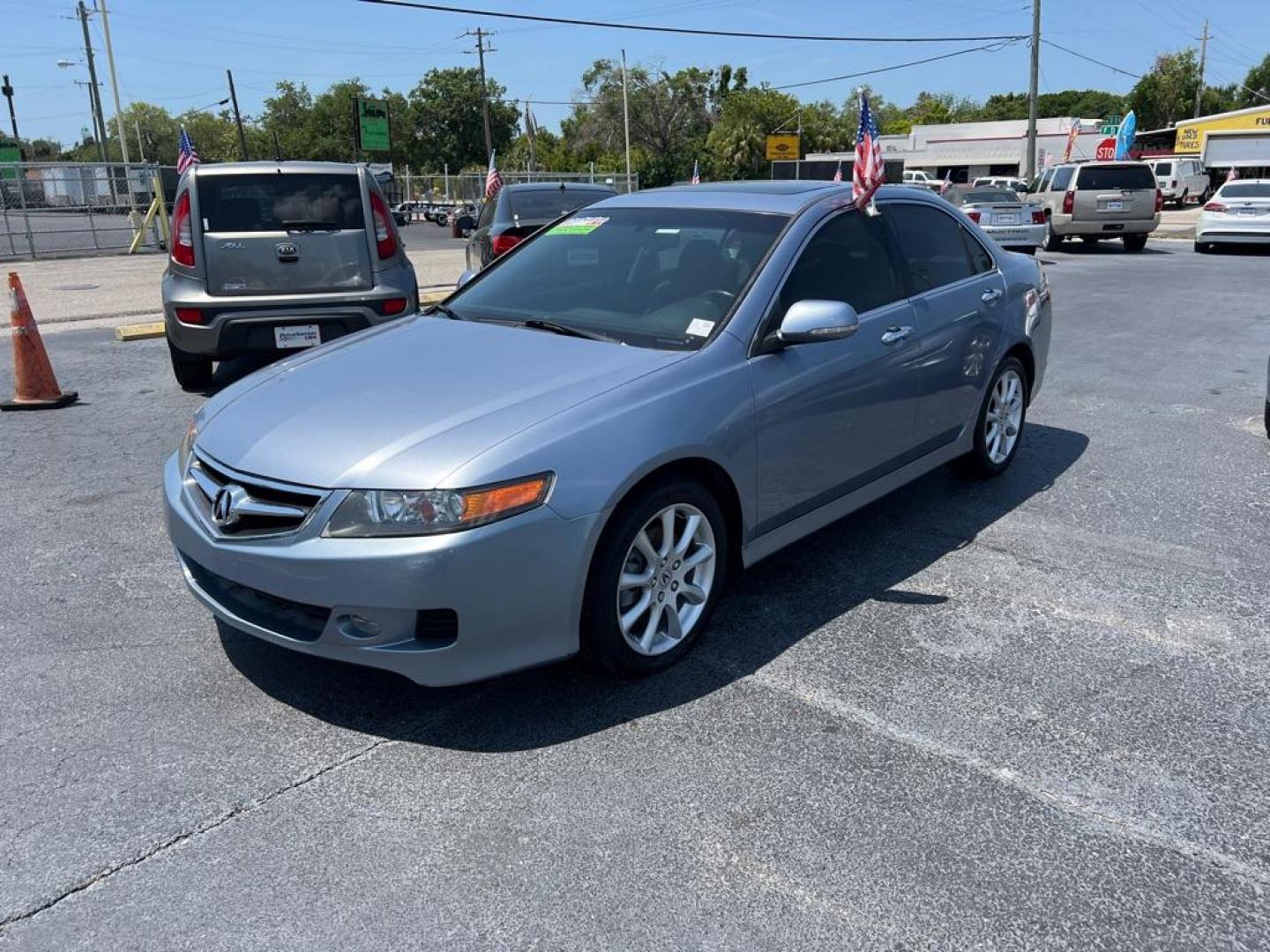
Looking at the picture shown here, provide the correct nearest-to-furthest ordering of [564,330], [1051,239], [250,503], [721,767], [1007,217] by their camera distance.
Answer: [721,767] < [250,503] < [564,330] < [1007,217] < [1051,239]

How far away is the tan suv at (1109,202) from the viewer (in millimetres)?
20547

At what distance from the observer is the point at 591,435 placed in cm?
322

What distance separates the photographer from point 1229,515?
17.1 feet

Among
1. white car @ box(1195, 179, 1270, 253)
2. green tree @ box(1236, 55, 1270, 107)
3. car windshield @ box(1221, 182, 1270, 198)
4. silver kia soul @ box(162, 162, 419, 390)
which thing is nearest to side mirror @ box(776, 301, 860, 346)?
silver kia soul @ box(162, 162, 419, 390)

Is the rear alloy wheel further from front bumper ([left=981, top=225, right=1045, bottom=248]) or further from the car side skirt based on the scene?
the car side skirt

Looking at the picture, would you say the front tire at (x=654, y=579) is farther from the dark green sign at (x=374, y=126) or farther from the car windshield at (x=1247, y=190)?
the dark green sign at (x=374, y=126)

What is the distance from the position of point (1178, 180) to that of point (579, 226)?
4626 centimetres

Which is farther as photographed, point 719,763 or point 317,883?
point 719,763

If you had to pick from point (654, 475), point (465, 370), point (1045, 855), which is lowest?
point (1045, 855)

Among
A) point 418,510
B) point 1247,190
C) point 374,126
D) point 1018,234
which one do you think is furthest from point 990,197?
point 374,126

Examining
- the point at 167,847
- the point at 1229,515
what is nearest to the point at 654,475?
the point at 167,847

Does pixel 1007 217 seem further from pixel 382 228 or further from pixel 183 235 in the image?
pixel 183 235

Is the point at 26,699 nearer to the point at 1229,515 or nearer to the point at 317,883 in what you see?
the point at 317,883

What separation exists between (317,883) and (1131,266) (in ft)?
61.8
